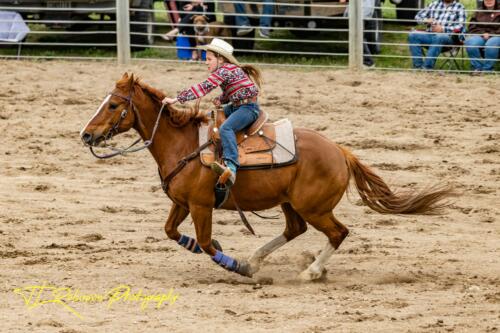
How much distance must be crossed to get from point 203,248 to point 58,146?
5.06 meters

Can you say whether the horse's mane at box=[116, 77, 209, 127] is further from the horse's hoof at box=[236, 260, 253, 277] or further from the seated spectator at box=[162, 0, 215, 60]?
the seated spectator at box=[162, 0, 215, 60]

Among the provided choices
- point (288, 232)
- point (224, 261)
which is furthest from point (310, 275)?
point (224, 261)

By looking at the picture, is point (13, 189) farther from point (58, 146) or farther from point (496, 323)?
point (496, 323)

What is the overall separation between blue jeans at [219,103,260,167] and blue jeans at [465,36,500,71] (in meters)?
8.12

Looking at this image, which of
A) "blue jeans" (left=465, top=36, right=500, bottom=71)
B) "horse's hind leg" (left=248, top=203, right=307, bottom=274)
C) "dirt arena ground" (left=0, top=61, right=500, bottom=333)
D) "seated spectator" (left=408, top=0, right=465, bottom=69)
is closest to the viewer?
"dirt arena ground" (left=0, top=61, right=500, bottom=333)

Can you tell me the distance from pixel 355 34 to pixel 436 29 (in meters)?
1.26

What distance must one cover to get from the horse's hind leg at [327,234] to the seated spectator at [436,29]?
8.09m

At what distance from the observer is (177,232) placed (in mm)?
9438

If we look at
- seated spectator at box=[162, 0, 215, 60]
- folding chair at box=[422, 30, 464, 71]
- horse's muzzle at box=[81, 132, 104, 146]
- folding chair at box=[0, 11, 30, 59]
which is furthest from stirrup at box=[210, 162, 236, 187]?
folding chair at box=[0, 11, 30, 59]

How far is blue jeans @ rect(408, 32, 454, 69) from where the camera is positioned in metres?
17.0

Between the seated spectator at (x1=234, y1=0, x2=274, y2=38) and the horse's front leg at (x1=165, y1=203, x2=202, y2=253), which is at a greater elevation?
the seated spectator at (x1=234, y1=0, x2=274, y2=38)

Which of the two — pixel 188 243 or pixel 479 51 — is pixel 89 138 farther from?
pixel 479 51

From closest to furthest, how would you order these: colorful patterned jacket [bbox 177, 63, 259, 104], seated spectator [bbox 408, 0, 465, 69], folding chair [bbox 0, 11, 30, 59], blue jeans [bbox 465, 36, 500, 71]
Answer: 1. colorful patterned jacket [bbox 177, 63, 259, 104]
2. blue jeans [bbox 465, 36, 500, 71]
3. seated spectator [bbox 408, 0, 465, 69]
4. folding chair [bbox 0, 11, 30, 59]

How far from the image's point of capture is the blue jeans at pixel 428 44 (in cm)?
1697
